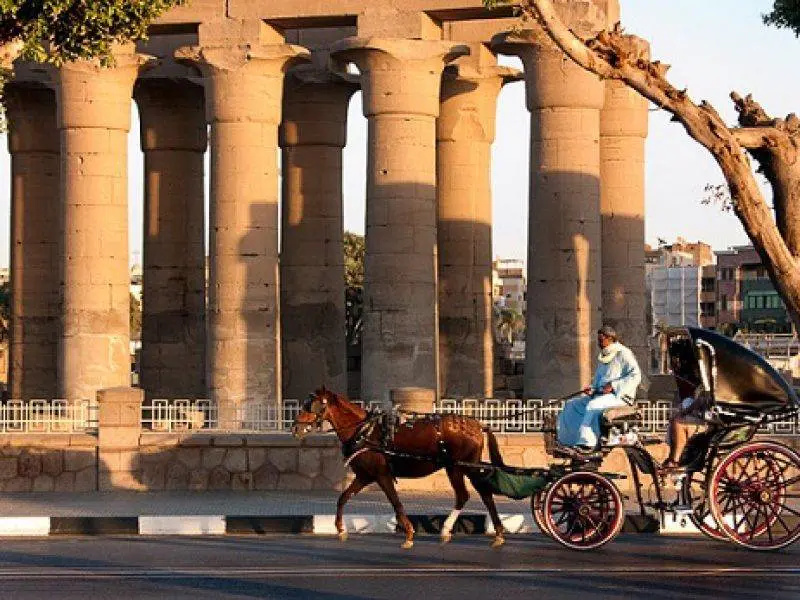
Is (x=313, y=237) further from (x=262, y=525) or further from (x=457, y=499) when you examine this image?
(x=457, y=499)

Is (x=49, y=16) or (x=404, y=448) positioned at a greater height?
(x=49, y=16)

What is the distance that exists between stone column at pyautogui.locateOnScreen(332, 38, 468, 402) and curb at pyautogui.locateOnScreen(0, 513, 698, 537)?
1569cm

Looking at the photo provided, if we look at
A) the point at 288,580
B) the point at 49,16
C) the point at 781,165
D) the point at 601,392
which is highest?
the point at 49,16

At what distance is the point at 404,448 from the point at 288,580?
4.27 metres

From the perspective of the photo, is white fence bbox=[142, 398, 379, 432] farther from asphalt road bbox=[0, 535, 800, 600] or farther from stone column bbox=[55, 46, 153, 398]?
asphalt road bbox=[0, 535, 800, 600]

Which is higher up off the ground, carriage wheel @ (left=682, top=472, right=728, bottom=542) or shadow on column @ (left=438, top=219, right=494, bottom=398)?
shadow on column @ (left=438, top=219, right=494, bottom=398)

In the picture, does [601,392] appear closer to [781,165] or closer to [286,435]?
[781,165]

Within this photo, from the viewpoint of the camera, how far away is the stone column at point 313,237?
45.9 meters

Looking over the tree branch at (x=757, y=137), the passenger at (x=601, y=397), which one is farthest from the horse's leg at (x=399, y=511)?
the tree branch at (x=757, y=137)

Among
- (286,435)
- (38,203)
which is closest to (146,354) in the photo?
(38,203)

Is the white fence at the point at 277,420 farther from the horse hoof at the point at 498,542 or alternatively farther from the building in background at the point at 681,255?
the building in background at the point at 681,255

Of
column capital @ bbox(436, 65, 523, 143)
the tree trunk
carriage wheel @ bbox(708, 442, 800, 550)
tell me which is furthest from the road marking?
column capital @ bbox(436, 65, 523, 143)

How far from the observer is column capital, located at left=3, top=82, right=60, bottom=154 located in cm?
4675

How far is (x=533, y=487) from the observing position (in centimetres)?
2122
